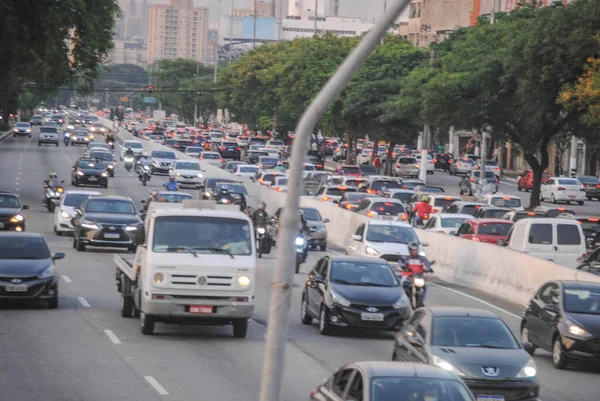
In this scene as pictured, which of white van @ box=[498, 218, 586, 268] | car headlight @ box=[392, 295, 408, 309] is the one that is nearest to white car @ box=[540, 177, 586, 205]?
white van @ box=[498, 218, 586, 268]

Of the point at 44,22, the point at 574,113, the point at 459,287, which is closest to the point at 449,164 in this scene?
the point at 574,113

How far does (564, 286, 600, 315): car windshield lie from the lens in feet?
66.5

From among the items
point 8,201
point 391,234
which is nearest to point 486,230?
point 391,234

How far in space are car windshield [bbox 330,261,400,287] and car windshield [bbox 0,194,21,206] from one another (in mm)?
19498

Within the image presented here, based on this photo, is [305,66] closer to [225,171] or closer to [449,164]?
[449,164]

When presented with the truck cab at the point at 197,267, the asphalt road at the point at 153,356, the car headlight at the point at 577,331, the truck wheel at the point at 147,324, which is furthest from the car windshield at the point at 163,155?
the car headlight at the point at 577,331

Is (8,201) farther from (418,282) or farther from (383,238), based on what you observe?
(418,282)

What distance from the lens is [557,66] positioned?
53.8 m

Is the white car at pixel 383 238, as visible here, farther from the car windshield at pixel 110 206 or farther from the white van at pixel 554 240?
the car windshield at pixel 110 206

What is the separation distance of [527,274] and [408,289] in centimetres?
520

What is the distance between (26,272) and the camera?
2380cm

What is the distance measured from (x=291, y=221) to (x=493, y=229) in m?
29.3

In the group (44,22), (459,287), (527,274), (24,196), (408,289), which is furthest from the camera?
(24,196)

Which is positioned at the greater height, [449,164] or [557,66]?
[557,66]
